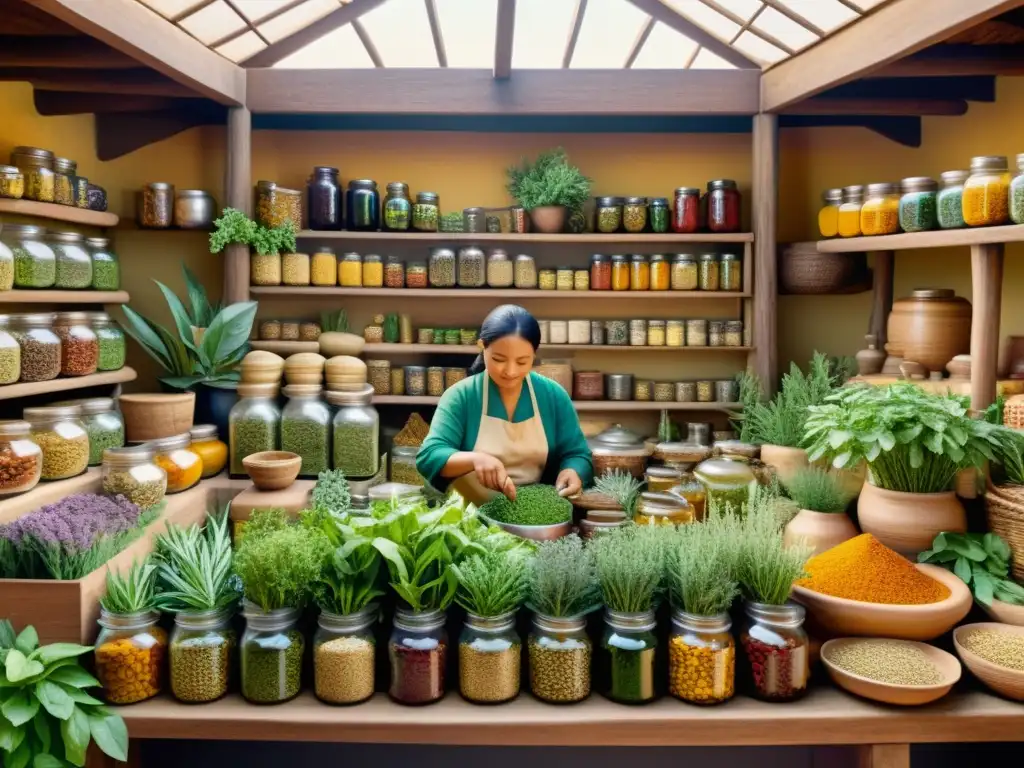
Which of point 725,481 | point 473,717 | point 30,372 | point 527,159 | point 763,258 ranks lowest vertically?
point 473,717

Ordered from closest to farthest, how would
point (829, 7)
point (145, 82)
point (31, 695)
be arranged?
point (31, 695) < point (829, 7) < point (145, 82)

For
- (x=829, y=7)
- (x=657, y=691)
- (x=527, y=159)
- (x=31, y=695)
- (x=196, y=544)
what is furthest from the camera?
(x=527, y=159)

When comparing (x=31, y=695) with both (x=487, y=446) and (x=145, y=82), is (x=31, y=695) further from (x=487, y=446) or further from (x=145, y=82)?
(x=145, y=82)

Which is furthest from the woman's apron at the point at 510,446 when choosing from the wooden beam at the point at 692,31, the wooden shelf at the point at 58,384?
the wooden beam at the point at 692,31

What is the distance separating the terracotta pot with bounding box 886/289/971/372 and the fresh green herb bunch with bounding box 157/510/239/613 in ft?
9.14

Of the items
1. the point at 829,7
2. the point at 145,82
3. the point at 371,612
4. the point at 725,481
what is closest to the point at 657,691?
the point at 371,612

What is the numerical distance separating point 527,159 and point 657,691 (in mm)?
3456

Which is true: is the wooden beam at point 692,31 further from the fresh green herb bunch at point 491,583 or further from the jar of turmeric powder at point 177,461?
the fresh green herb bunch at point 491,583

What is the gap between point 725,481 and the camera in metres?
2.33

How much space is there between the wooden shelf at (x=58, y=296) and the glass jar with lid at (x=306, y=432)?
877 millimetres

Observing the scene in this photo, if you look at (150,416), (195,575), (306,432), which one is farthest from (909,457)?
(150,416)

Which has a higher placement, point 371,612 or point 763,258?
point 763,258

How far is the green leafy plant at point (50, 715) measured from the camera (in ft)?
4.87

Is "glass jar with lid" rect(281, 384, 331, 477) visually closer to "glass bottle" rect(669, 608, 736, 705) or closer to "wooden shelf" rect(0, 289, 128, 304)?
"wooden shelf" rect(0, 289, 128, 304)
